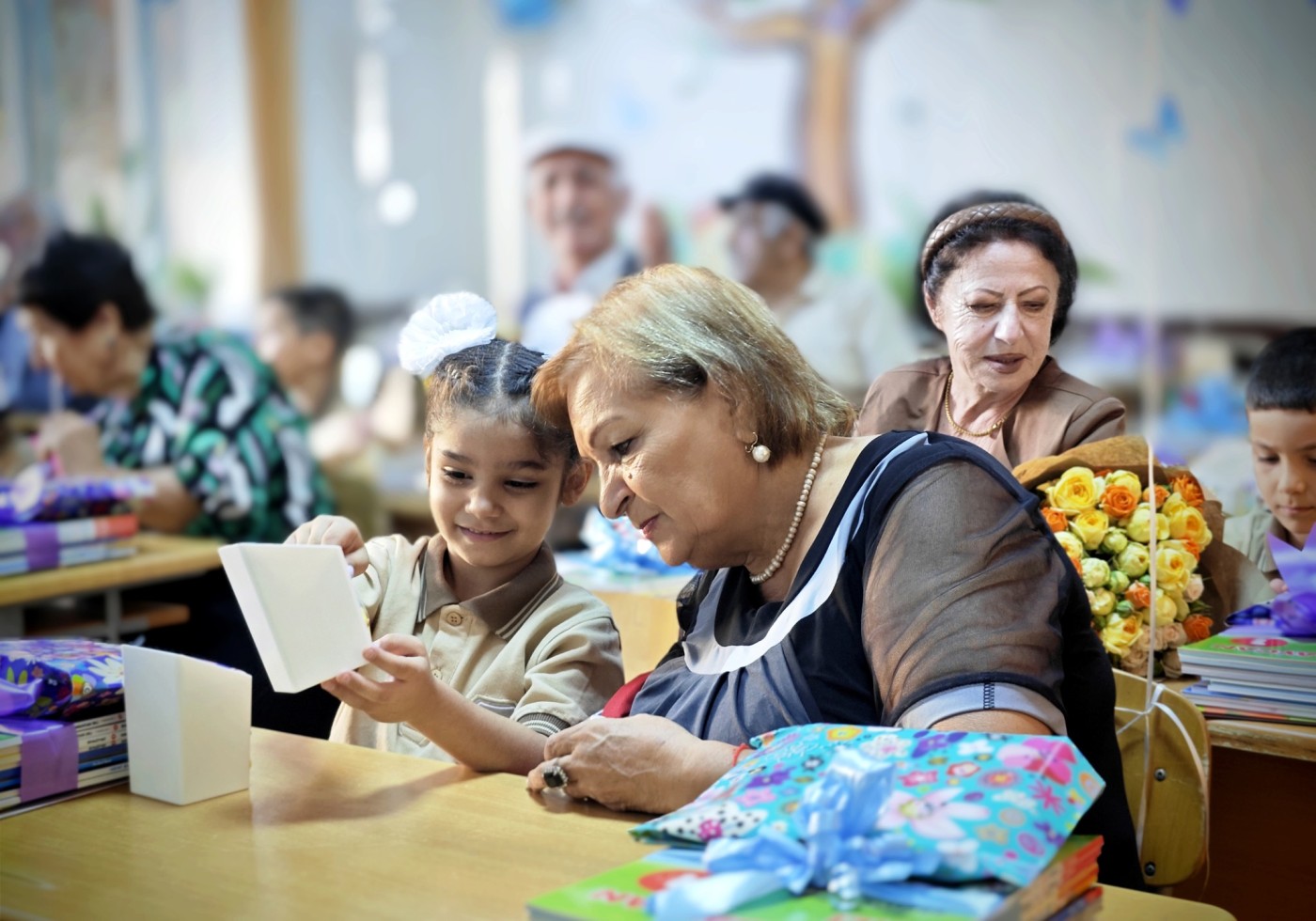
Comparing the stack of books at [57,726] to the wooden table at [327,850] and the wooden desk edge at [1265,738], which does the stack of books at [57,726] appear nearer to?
the wooden table at [327,850]

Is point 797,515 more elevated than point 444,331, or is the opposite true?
point 444,331

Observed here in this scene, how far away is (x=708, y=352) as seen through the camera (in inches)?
61.0

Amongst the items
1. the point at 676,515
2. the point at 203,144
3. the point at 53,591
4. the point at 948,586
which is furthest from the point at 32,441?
the point at 948,586

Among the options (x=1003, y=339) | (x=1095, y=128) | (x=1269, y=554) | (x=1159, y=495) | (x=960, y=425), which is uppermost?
(x=1095, y=128)

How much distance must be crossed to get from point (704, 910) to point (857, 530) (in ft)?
1.86

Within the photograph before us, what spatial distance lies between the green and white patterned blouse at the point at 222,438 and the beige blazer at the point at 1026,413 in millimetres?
2223

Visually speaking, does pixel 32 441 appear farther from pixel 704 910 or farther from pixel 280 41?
pixel 704 910

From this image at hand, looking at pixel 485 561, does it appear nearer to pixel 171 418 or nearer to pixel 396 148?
pixel 171 418

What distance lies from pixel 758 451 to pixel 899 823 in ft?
1.99

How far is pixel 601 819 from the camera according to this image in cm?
134

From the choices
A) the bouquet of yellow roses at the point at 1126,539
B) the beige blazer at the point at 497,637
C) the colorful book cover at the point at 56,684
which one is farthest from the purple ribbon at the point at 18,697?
the bouquet of yellow roses at the point at 1126,539

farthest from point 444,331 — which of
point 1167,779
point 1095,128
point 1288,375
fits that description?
point 1095,128

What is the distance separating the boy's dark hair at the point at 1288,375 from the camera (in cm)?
220

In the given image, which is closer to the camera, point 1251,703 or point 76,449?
point 1251,703
